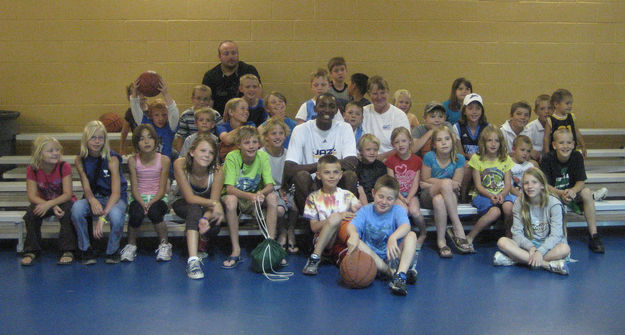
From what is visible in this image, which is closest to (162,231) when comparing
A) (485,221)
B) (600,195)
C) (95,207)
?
(95,207)

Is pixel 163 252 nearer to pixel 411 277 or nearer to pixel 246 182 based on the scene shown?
pixel 246 182

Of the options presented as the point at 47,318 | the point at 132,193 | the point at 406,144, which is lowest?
the point at 47,318

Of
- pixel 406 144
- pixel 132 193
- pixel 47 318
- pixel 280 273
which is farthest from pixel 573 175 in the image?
pixel 47 318

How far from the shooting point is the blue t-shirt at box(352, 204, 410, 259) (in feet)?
16.0

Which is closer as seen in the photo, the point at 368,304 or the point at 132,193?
the point at 368,304

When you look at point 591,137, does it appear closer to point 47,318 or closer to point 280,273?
point 280,273

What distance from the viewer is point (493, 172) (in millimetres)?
5809

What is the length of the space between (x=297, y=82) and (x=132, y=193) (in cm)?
270

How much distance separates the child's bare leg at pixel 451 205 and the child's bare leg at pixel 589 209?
116 cm

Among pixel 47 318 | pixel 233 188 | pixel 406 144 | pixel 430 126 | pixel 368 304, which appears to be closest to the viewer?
pixel 47 318

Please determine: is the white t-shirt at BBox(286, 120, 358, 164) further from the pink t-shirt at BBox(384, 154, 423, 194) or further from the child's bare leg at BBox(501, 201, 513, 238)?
the child's bare leg at BBox(501, 201, 513, 238)

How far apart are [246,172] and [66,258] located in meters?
1.59

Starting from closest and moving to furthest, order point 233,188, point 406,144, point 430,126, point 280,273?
point 280,273, point 233,188, point 406,144, point 430,126

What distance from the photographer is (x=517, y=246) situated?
519cm
